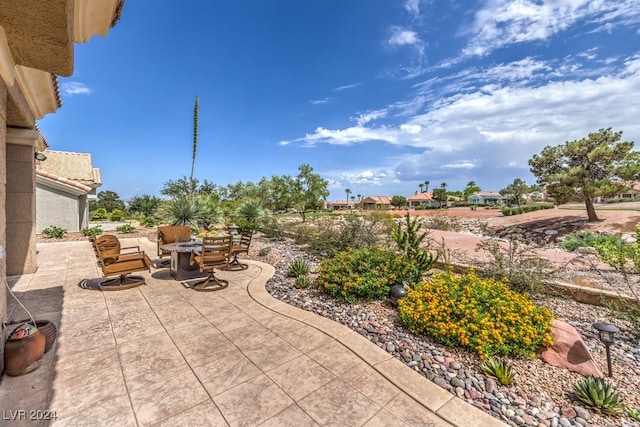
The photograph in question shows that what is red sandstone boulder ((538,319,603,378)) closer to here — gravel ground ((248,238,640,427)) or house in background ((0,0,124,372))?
gravel ground ((248,238,640,427))

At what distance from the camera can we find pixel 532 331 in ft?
10.2

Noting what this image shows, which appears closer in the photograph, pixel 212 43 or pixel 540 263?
pixel 540 263

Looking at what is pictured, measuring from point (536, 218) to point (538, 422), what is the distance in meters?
25.4

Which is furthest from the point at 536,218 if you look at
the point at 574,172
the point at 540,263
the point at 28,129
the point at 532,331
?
the point at 28,129

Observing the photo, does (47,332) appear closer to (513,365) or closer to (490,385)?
(490,385)

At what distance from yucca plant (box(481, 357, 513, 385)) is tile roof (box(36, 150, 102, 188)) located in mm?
20178

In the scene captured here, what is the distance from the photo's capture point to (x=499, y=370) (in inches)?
107

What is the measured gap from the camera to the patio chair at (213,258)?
5238mm

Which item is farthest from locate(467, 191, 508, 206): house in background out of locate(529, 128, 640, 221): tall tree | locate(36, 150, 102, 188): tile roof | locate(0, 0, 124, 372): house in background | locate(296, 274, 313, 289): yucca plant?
locate(0, 0, 124, 372): house in background

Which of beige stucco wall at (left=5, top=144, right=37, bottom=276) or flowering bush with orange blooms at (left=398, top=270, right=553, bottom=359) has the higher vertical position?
beige stucco wall at (left=5, top=144, right=37, bottom=276)

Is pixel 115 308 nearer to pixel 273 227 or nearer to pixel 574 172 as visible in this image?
pixel 273 227

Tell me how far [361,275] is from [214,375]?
2.99 metres

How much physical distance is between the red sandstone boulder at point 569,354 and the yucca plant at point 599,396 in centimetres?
41

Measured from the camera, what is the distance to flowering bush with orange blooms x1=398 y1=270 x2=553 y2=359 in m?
3.11
